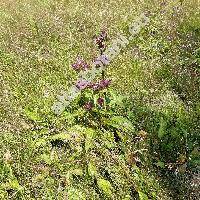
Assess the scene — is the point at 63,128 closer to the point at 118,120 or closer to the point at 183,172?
the point at 118,120

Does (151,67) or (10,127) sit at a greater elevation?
(151,67)

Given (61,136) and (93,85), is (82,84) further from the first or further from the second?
(61,136)

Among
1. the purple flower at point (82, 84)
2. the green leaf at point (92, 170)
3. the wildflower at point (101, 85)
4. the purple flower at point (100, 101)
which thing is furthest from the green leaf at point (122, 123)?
the green leaf at point (92, 170)

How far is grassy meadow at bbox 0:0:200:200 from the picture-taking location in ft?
14.0

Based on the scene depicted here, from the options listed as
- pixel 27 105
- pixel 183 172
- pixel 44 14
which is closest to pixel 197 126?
pixel 183 172

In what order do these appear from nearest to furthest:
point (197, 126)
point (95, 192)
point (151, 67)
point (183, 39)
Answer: point (95, 192), point (197, 126), point (151, 67), point (183, 39)

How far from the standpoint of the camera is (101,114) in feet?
15.5

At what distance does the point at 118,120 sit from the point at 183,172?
930mm

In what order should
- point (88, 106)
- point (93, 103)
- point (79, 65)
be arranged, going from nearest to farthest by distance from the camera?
1. point (88, 106)
2. point (93, 103)
3. point (79, 65)

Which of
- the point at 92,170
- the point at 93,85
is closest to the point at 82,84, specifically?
the point at 93,85

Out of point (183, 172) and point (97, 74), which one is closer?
point (183, 172)

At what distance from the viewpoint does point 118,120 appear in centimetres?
470

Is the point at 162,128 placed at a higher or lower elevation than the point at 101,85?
lower

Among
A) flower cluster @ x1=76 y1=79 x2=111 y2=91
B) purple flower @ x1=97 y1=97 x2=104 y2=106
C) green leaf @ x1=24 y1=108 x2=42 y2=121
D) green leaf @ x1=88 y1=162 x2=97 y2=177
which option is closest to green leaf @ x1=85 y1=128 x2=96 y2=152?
green leaf @ x1=88 y1=162 x2=97 y2=177
